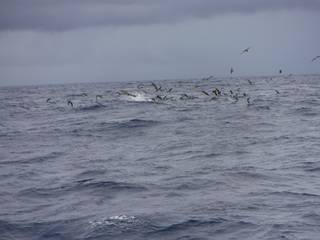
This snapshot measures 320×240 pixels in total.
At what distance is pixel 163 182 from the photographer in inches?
737

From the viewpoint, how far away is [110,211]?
591 inches

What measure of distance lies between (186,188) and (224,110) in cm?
2936

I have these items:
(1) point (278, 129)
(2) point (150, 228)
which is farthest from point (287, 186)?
(1) point (278, 129)

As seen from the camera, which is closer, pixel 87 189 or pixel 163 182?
pixel 87 189

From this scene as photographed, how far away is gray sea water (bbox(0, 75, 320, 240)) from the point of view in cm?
1348

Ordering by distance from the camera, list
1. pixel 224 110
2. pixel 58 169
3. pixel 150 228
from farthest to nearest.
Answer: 1. pixel 224 110
2. pixel 58 169
3. pixel 150 228

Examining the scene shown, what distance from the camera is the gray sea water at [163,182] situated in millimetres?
13477

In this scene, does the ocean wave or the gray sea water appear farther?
the ocean wave

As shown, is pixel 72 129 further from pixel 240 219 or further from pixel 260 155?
pixel 240 219

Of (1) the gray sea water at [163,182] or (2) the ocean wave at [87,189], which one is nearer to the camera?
(1) the gray sea water at [163,182]

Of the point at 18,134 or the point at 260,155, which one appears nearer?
the point at 260,155

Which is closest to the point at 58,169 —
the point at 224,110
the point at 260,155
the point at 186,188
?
the point at 186,188

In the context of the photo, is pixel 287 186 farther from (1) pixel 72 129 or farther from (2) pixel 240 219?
(1) pixel 72 129

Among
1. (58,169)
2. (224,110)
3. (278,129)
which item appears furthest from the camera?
(224,110)
